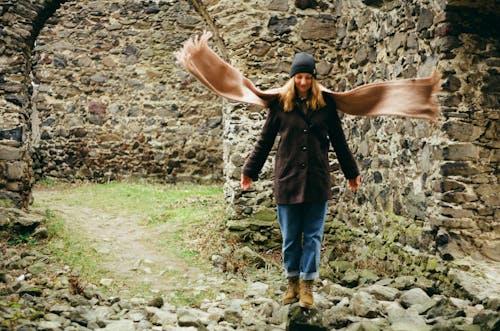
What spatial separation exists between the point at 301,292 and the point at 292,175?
2.62ft

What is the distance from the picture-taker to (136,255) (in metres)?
5.57

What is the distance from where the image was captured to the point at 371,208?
536 centimetres

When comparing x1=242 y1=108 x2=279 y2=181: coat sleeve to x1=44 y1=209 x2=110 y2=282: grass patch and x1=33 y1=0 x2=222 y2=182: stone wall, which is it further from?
x1=33 y1=0 x2=222 y2=182: stone wall

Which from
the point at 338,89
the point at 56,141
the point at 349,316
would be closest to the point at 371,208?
the point at 338,89

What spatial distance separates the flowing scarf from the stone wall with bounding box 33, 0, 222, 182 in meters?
7.95

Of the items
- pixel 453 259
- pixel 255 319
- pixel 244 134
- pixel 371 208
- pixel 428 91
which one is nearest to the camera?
pixel 428 91

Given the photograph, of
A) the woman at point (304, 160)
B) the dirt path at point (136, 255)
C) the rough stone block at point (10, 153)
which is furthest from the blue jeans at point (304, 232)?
the rough stone block at point (10, 153)

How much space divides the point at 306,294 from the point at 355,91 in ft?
4.57

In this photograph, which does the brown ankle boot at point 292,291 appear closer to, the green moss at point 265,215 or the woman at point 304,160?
the woman at point 304,160

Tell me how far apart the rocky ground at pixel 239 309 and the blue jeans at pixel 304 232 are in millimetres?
298

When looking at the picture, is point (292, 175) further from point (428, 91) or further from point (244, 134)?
point (244, 134)

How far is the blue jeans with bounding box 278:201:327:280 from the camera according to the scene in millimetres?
3045

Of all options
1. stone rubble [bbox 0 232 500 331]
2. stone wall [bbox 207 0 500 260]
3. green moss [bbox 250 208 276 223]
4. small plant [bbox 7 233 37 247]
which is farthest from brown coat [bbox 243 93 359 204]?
Answer: small plant [bbox 7 233 37 247]

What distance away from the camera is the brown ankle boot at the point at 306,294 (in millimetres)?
3057
